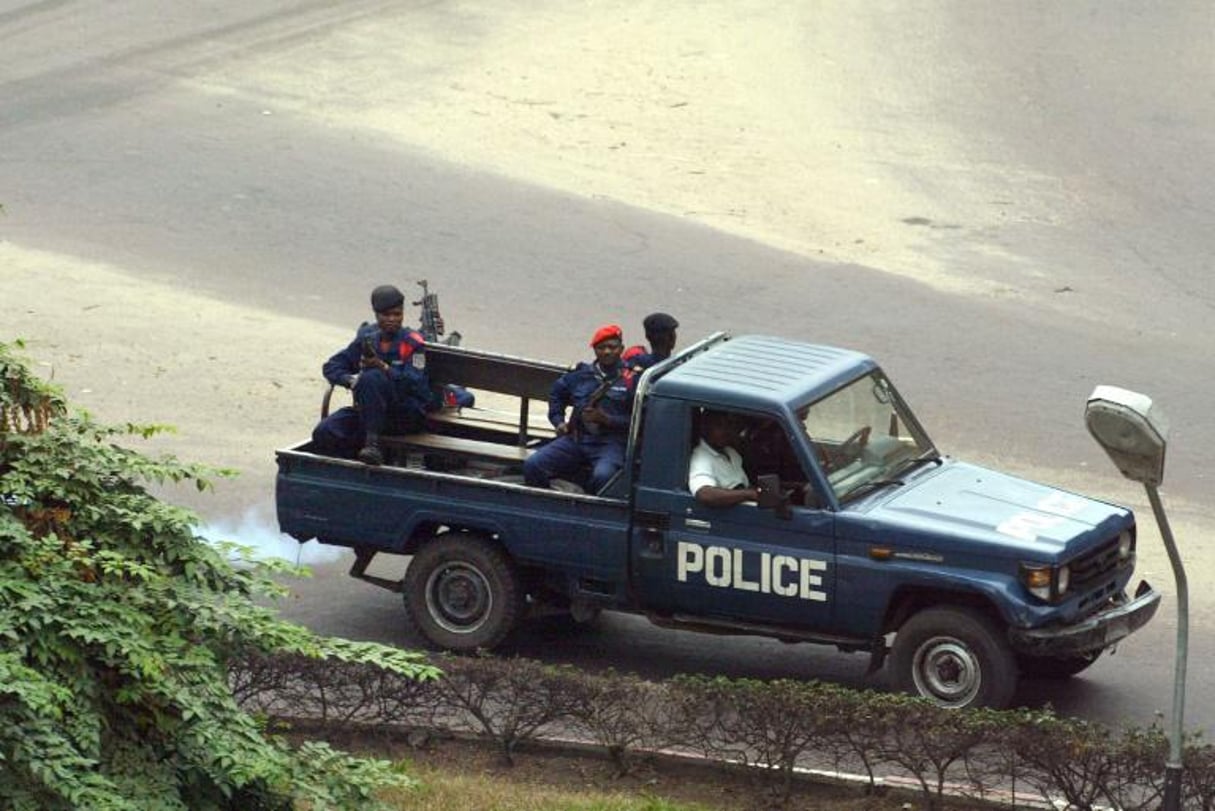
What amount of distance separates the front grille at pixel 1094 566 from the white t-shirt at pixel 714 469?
1.75 metres

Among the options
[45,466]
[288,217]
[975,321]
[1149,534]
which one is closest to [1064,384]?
[975,321]

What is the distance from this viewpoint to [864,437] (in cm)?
1212

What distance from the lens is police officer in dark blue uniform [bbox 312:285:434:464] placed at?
12844 millimetres

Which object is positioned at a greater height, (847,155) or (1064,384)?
(847,155)

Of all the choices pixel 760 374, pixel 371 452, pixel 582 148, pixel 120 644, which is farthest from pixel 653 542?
pixel 582 148

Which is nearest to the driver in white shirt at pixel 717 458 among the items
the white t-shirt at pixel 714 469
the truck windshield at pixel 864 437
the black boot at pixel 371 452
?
the white t-shirt at pixel 714 469

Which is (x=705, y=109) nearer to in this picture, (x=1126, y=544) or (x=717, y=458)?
(x=717, y=458)

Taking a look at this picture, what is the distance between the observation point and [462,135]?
23.0 metres

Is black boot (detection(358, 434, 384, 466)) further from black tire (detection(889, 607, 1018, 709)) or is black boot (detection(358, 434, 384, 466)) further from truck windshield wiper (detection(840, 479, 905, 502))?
black tire (detection(889, 607, 1018, 709))

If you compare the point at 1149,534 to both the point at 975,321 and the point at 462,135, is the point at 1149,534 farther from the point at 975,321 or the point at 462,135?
the point at 462,135

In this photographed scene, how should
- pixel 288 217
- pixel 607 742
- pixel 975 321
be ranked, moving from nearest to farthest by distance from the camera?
pixel 607 742 < pixel 975 321 < pixel 288 217

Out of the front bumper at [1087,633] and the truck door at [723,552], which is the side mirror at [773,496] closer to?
the truck door at [723,552]

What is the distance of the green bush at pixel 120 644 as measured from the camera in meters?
7.12

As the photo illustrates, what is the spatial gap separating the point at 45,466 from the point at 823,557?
4795mm
